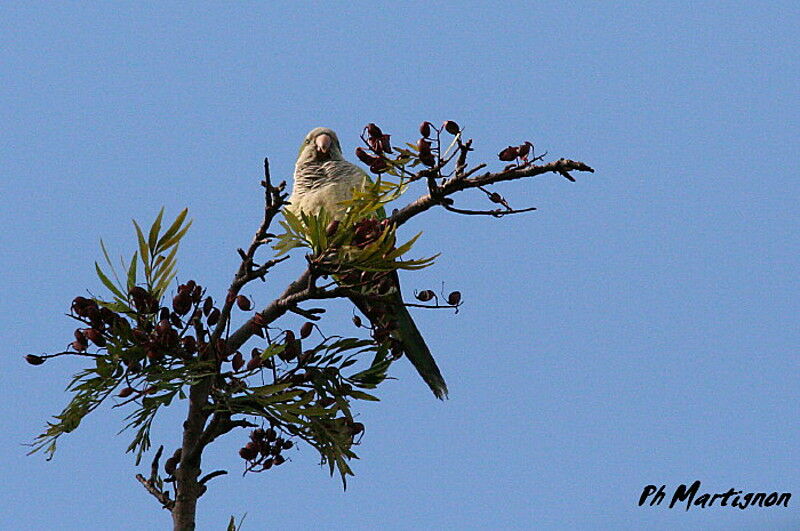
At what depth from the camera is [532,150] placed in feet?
8.31

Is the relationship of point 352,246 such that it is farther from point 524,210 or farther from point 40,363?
point 40,363

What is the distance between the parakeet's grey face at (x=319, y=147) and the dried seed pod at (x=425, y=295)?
143 centimetres

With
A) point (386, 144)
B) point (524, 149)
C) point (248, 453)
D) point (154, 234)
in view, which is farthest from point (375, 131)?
point (248, 453)

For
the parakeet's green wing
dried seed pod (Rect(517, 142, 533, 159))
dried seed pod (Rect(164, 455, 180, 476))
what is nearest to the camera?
dried seed pod (Rect(517, 142, 533, 159))

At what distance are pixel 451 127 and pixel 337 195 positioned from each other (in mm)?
1182

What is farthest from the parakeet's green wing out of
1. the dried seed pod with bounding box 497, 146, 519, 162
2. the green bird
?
the dried seed pod with bounding box 497, 146, 519, 162

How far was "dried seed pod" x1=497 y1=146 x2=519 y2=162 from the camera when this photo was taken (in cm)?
254

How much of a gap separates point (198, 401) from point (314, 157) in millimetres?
1533

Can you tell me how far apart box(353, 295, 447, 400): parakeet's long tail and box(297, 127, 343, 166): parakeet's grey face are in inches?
33.9

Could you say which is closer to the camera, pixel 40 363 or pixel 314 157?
pixel 40 363

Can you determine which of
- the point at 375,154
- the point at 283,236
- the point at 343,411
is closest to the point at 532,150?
the point at 375,154

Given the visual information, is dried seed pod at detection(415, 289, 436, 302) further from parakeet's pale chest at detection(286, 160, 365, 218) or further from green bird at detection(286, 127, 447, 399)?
parakeet's pale chest at detection(286, 160, 365, 218)

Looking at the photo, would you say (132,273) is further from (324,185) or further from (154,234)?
(324,185)

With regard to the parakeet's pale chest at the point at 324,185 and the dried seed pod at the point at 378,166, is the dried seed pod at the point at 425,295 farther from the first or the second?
the parakeet's pale chest at the point at 324,185
